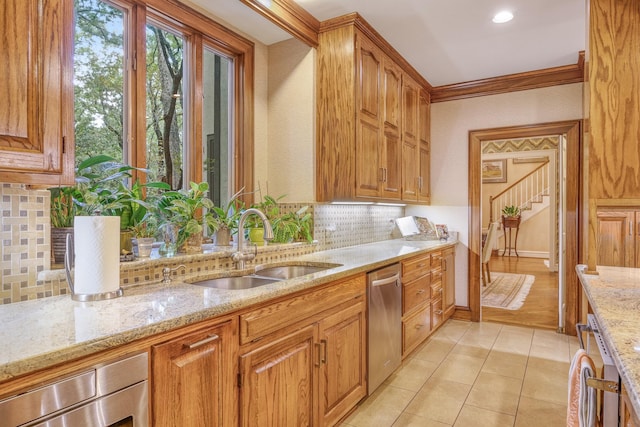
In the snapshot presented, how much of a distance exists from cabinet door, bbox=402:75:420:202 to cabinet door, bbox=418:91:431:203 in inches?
5.1

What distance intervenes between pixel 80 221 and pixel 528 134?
4.10 m

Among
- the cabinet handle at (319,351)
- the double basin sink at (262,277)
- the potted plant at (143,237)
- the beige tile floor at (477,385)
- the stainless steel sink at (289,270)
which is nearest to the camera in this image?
the potted plant at (143,237)

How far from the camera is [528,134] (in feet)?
13.0

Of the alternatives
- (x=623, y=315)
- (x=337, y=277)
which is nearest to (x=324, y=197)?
(x=337, y=277)

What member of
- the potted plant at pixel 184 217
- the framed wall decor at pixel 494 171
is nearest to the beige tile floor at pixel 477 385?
the potted plant at pixel 184 217

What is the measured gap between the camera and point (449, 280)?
404cm

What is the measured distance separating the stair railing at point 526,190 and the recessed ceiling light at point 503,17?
748 cm

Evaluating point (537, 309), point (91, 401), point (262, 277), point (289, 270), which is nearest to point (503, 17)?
point (289, 270)

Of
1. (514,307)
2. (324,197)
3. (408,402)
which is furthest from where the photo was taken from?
(514,307)

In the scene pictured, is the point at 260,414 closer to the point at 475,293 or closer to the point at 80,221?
the point at 80,221

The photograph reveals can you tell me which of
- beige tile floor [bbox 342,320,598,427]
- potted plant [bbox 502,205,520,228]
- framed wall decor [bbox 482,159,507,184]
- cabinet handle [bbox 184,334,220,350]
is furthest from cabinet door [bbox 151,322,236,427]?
framed wall decor [bbox 482,159,507,184]

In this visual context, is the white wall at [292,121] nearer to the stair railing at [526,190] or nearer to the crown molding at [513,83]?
the crown molding at [513,83]

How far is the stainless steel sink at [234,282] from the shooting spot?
1934 millimetres

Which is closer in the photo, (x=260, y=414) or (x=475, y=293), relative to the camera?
(x=260, y=414)
